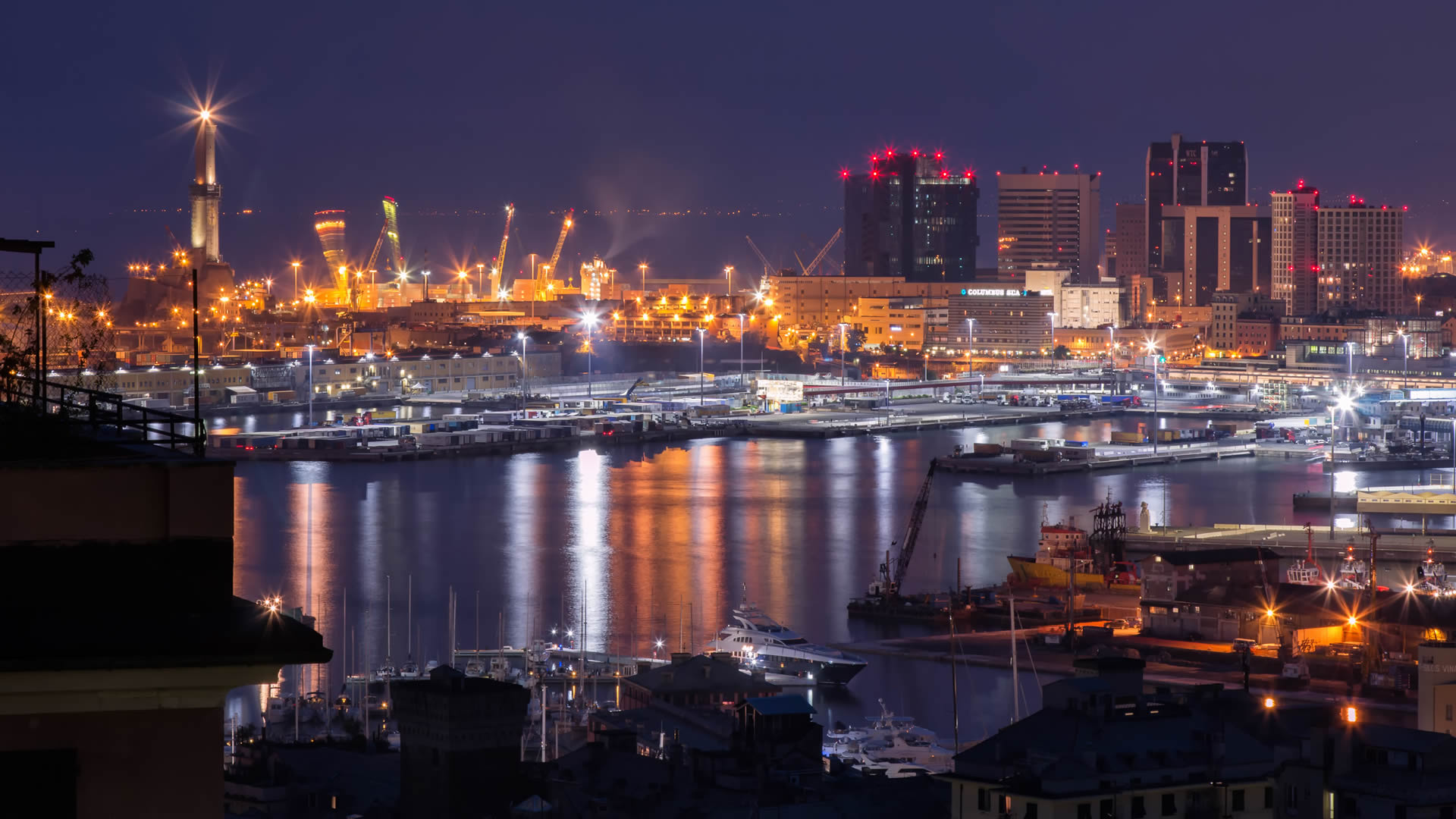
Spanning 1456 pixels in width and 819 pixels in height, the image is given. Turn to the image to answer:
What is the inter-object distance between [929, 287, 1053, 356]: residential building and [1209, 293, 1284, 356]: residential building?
2.86 meters

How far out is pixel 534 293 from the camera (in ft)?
137

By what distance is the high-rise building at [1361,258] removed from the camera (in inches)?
1506

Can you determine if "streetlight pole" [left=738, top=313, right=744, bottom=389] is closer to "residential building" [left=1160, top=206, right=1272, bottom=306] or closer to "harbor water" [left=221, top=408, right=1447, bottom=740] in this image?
"harbor water" [left=221, top=408, right=1447, bottom=740]

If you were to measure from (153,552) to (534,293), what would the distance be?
41.2 meters

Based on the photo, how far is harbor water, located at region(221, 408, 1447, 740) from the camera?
8.17 meters

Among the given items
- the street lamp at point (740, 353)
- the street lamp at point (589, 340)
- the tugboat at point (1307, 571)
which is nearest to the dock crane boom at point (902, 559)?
the tugboat at point (1307, 571)

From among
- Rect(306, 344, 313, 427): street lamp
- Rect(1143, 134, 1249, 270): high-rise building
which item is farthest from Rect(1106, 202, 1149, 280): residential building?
Rect(306, 344, 313, 427): street lamp

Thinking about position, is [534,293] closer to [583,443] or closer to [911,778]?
[583,443]

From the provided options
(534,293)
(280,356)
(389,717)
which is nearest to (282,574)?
(389,717)

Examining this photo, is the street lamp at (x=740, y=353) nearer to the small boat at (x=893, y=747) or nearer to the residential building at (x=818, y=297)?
the residential building at (x=818, y=297)

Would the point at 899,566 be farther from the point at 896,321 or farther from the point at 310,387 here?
the point at 896,321

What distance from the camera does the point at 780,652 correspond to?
24.6 ft

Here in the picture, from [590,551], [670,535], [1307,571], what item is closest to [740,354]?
[670,535]

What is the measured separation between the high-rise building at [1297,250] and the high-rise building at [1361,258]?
0.18 m
